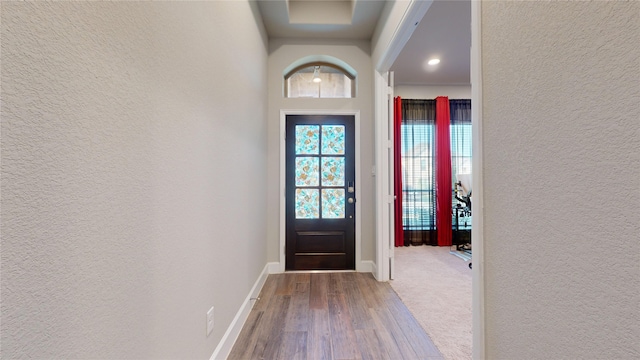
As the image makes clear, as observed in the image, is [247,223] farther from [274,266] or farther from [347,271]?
[347,271]

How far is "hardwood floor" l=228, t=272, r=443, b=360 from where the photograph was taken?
1.59 metres

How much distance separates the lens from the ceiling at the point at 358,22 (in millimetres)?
2572

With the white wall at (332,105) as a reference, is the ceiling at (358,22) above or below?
above

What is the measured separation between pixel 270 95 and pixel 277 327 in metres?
2.51

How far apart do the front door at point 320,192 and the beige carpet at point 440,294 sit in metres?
0.77

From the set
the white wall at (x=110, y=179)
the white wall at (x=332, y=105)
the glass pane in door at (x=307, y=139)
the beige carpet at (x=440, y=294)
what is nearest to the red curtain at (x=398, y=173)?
the beige carpet at (x=440, y=294)

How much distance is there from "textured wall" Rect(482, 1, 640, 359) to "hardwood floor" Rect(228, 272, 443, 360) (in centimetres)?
85

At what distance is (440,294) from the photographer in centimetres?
243

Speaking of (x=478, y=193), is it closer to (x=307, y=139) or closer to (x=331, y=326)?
(x=331, y=326)

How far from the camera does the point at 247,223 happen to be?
6.93 feet

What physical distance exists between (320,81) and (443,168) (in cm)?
272

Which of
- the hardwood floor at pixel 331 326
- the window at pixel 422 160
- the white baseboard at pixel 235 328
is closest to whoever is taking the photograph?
the white baseboard at pixel 235 328

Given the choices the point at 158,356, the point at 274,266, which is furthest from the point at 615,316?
the point at 274,266

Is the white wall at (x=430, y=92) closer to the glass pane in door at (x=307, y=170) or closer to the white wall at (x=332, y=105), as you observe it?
the white wall at (x=332, y=105)
